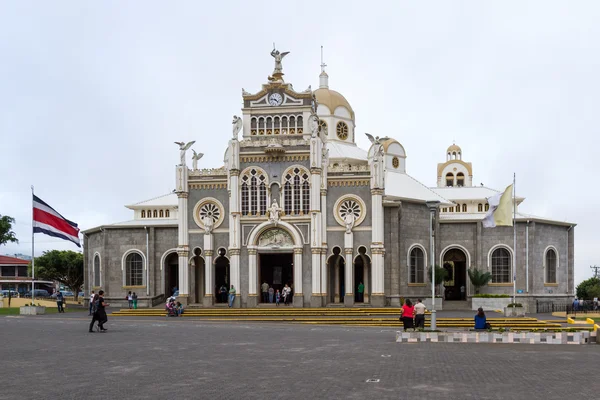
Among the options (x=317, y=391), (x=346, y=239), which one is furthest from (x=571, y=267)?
(x=317, y=391)

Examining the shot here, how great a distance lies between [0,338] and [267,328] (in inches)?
485

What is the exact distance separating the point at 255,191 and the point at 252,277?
5.65 metres

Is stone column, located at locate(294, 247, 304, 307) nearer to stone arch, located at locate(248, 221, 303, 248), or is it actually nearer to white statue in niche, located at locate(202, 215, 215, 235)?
stone arch, located at locate(248, 221, 303, 248)

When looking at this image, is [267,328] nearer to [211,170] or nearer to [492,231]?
[211,170]

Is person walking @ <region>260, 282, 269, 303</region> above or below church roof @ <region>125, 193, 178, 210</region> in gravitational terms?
below

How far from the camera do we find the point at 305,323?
139 ft

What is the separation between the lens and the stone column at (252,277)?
52438mm

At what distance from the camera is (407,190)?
60.8m

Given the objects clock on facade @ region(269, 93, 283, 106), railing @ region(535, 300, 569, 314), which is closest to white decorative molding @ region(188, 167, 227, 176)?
clock on facade @ region(269, 93, 283, 106)

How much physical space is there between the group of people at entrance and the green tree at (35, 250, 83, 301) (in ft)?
130

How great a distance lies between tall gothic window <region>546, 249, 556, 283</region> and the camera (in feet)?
197

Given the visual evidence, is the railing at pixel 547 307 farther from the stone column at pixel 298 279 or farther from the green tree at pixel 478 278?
the stone column at pixel 298 279

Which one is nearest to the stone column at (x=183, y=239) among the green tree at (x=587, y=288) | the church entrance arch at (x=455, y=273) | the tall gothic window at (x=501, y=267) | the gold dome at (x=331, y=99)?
the gold dome at (x=331, y=99)

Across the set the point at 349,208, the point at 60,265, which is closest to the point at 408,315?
the point at 349,208
